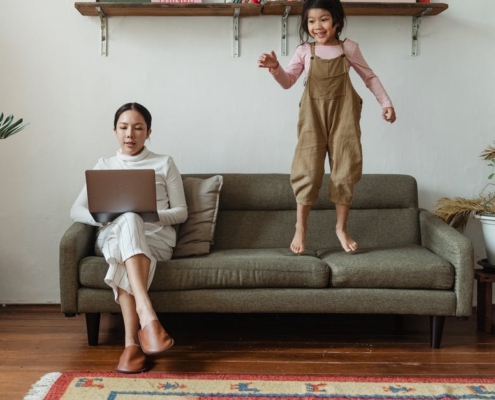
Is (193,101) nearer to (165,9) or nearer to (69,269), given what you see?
(165,9)

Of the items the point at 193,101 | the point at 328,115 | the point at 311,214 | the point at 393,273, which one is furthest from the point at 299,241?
the point at 193,101

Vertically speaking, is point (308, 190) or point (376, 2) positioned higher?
point (376, 2)

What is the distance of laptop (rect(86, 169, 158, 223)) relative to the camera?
2.50 m

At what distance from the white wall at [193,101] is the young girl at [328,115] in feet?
1.79

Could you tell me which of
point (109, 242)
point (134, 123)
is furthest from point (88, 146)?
point (109, 242)

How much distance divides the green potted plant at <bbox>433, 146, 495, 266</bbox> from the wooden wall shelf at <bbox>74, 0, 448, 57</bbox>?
0.84 metres

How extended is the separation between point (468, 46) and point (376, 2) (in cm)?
61

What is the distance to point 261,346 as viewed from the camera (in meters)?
2.68

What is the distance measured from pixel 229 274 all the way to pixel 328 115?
83 centimetres

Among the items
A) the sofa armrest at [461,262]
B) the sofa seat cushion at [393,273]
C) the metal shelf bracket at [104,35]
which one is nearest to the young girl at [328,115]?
the sofa seat cushion at [393,273]

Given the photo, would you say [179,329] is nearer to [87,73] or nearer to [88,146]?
[88,146]

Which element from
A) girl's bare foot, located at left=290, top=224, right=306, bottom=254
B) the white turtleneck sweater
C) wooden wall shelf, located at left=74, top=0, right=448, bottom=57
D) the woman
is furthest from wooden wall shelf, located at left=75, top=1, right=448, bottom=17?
girl's bare foot, located at left=290, top=224, right=306, bottom=254

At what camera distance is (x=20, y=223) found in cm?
338

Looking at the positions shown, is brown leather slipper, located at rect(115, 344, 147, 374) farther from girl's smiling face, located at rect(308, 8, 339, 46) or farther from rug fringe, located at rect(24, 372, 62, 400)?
girl's smiling face, located at rect(308, 8, 339, 46)
